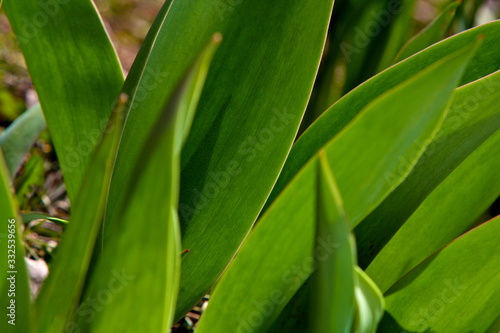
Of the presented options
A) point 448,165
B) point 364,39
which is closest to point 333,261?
point 448,165

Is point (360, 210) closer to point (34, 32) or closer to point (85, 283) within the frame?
point (85, 283)

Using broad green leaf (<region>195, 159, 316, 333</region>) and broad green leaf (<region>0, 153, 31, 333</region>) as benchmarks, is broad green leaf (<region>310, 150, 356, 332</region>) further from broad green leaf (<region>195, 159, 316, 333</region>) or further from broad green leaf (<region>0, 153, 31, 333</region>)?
broad green leaf (<region>0, 153, 31, 333</region>)

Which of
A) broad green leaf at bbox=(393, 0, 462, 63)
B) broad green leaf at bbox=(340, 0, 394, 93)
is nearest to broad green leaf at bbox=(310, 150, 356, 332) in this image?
broad green leaf at bbox=(393, 0, 462, 63)

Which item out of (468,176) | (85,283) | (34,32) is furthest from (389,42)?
(85,283)

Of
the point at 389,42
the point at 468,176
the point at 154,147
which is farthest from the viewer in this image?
the point at 389,42

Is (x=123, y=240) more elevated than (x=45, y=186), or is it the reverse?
(x=123, y=240)

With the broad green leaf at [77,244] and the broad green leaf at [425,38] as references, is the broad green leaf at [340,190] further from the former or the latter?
the broad green leaf at [425,38]

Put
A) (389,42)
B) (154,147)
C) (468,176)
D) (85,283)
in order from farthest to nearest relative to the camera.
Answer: (389,42) → (468,176) → (85,283) → (154,147)
